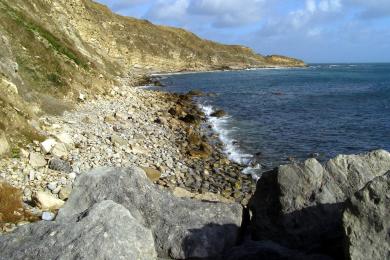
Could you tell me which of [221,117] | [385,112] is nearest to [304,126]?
[221,117]

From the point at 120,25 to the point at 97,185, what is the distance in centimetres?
11386

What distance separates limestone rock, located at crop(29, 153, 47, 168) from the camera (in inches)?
592

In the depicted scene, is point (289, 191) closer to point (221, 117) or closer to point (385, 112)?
point (221, 117)

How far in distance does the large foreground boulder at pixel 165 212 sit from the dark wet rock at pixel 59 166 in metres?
6.46

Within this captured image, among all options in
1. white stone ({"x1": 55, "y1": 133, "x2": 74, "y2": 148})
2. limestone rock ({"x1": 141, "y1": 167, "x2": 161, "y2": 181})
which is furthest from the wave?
white stone ({"x1": 55, "y1": 133, "x2": 74, "y2": 148})

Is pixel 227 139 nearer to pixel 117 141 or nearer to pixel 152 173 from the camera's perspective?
pixel 117 141

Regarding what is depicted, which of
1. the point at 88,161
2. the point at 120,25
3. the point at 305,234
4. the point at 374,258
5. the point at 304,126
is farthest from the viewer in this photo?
the point at 120,25

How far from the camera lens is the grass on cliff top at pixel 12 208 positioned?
34.4 ft

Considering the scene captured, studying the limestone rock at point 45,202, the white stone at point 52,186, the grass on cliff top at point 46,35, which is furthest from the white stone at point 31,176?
the grass on cliff top at point 46,35

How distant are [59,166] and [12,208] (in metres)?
4.57

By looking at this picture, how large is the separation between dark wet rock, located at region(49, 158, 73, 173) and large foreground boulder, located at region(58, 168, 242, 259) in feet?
21.2

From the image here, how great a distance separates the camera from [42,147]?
54.3 feet

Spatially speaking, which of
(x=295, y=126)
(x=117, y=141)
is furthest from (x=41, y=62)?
→ (x=295, y=126)

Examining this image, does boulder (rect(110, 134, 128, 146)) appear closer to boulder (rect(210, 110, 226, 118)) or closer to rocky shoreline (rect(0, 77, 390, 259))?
rocky shoreline (rect(0, 77, 390, 259))
